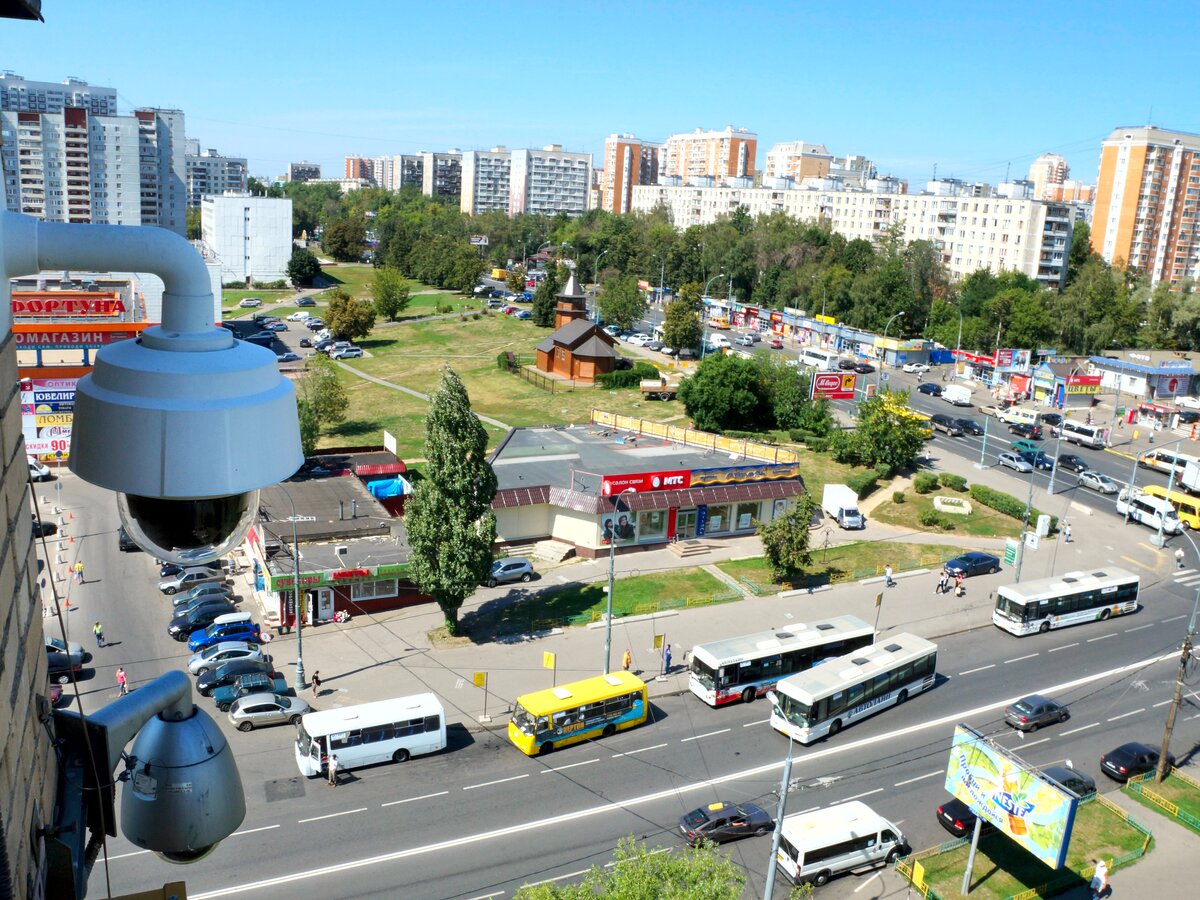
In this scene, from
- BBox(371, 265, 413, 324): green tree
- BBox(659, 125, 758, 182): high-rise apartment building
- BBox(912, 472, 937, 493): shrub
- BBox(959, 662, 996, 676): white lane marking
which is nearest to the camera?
BBox(959, 662, 996, 676): white lane marking

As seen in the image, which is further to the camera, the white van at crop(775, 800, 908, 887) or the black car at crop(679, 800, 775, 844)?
the black car at crop(679, 800, 775, 844)

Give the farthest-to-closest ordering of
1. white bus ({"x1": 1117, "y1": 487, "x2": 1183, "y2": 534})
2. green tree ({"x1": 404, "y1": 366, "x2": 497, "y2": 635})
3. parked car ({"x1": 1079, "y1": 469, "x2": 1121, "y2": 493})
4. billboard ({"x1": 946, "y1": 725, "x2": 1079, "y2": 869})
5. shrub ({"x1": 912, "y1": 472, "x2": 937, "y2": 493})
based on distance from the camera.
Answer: parked car ({"x1": 1079, "y1": 469, "x2": 1121, "y2": 493}) < shrub ({"x1": 912, "y1": 472, "x2": 937, "y2": 493}) < white bus ({"x1": 1117, "y1": 487, "x2": 1183, "y2": 534}) < green tree ({"x1": 404, "y1": 366, "x2": 497, "y2": 635}) < billboard ({"x1": 946, "y1": 725, "x2": 1079, "y2": 869})

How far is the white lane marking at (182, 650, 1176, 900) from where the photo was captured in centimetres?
1919

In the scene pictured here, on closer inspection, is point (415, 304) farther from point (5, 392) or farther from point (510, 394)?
point (5, 392)

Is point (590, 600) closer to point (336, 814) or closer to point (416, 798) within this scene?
point (416, 798)

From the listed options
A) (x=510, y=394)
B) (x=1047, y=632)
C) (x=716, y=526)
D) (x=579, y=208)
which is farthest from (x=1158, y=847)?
(x=579, y=208)

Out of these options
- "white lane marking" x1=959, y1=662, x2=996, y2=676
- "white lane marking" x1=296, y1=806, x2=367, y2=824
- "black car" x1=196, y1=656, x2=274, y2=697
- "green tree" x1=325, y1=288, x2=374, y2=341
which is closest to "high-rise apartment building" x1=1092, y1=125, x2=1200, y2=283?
"green tree" x1=325, y1=288, x2=374, y2=341

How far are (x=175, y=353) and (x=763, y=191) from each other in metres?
139

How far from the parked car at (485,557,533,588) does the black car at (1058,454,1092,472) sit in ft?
108

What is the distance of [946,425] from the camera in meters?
60.7

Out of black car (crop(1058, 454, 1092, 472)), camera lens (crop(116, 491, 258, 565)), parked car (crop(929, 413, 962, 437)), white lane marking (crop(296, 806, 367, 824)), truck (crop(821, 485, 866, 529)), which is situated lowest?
white lane marking (crop(296, 806, 367, 824))

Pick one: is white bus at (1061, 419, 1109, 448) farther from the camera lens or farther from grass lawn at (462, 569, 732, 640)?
the camera lens

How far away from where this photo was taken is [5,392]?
8.98ft

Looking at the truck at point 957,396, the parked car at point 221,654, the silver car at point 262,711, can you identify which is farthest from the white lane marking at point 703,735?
the truck at point 957,396
